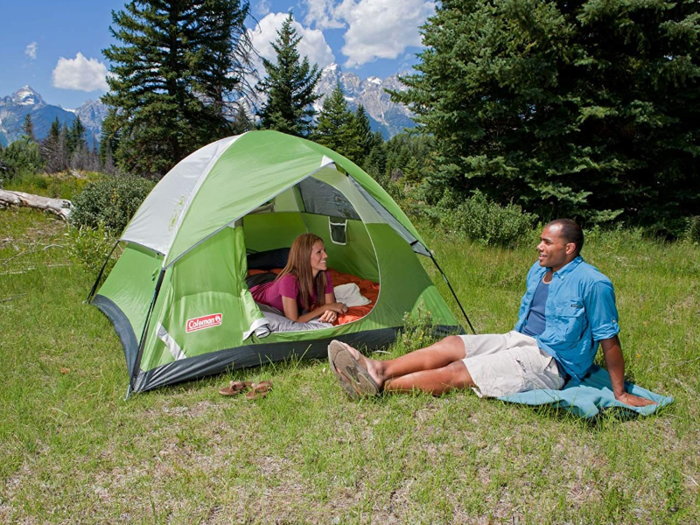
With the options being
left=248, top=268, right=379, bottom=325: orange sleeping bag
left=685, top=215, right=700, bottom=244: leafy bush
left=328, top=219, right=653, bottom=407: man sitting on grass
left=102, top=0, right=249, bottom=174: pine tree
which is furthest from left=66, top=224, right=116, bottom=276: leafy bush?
left=102, top=0, right=249, bottom=174: pine tree

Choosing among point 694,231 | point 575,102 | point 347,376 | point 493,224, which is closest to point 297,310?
point 347,376

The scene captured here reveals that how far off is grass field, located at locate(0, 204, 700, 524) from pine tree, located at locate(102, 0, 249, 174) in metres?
15.5

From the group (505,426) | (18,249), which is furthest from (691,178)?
(18,249)

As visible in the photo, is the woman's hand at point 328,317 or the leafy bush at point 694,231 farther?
the leafy bush at point 694,231

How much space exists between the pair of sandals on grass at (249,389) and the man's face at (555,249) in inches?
82.7

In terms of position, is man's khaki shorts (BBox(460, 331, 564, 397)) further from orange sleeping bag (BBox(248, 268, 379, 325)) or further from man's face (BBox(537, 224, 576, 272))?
orange sleeping bag (BBox(248, 268, 379, 325))

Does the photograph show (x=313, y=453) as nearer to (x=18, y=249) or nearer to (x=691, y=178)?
(x=18, y=249)

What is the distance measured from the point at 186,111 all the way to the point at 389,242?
1653 centimetres

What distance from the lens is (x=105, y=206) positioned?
8.16 m

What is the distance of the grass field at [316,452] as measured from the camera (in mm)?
2105

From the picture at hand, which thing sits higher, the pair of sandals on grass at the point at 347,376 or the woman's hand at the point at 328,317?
the woman's hand at the point at 328,317

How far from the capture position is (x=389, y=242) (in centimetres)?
408

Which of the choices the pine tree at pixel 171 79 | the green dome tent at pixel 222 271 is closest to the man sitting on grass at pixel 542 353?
the green dome tent at pixel 222 271

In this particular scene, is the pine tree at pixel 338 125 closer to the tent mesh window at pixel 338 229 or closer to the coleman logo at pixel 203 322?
the tent mesh window at pixel 338 229
